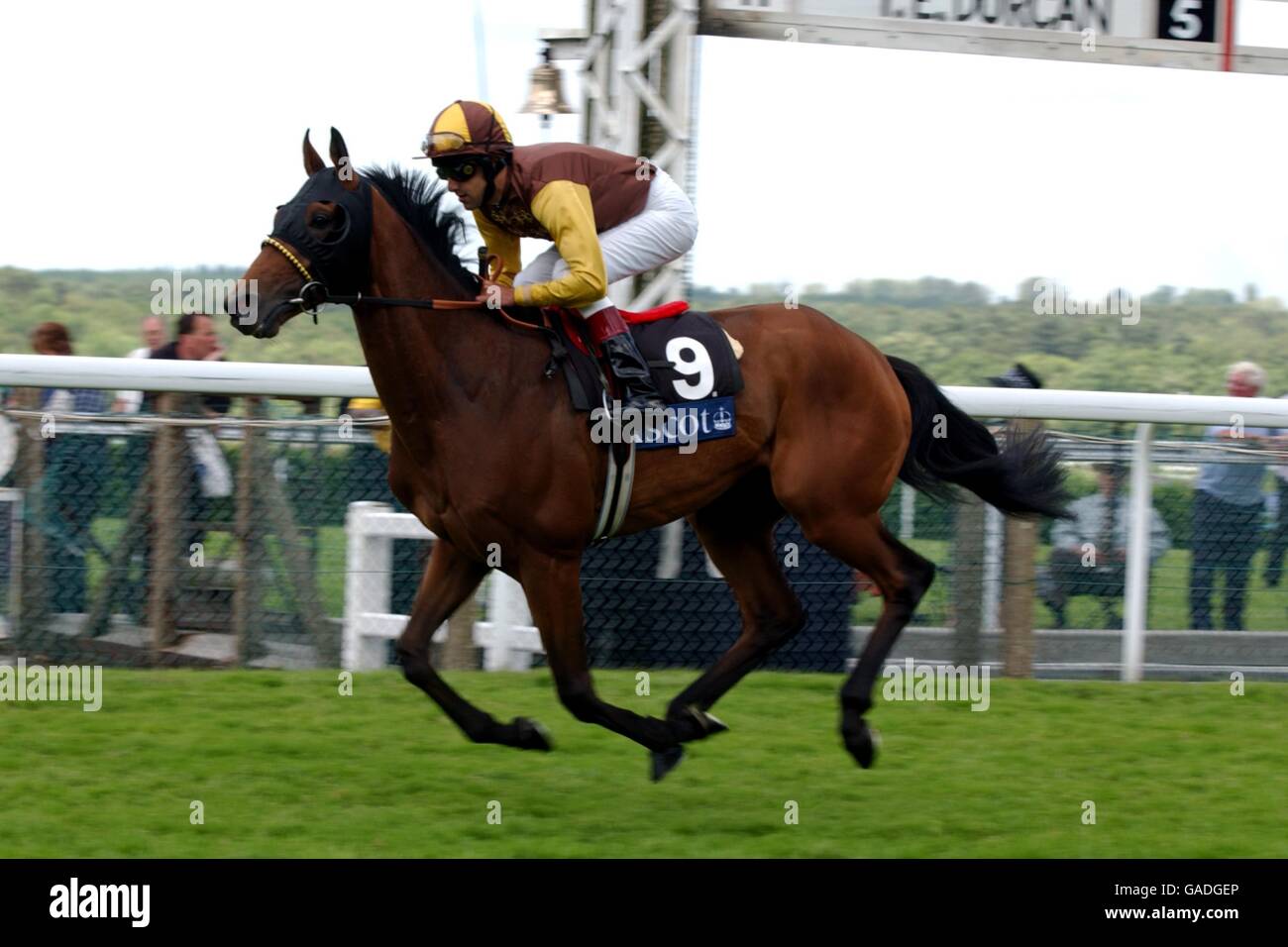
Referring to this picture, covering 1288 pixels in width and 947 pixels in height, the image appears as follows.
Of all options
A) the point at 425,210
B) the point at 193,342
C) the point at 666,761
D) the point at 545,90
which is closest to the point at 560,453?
the point at 425,210

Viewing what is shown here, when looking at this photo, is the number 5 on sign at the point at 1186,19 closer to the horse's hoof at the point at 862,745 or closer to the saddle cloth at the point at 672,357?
the saddle cloth at the point at 672,357

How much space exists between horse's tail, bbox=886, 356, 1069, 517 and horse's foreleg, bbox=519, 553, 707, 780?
1.27 meters

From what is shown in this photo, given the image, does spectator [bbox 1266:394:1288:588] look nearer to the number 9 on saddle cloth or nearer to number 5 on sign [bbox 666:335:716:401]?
the number 9 on saddle cloth

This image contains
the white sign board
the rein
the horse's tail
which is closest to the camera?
the rein

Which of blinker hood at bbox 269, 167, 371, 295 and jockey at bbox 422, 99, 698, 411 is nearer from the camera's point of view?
blinker hood at bbox 269, 167, 371, 295

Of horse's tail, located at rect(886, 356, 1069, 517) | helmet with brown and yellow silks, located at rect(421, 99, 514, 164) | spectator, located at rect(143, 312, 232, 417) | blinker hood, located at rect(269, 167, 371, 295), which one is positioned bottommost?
horse's tail, located at rect(886, 356, 1069, 517)

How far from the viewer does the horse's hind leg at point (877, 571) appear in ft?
15.4

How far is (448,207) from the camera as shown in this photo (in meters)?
4.46

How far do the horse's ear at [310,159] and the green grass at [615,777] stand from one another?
160cm

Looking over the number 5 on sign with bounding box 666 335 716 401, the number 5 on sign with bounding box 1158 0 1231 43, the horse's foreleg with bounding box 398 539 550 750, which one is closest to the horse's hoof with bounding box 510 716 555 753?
the horse's foreleg with bounding box 398 539 550 750

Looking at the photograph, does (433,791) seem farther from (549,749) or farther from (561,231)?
(561,231)

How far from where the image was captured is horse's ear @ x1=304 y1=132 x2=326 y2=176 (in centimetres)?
420

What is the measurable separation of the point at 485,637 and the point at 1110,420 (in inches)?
95.8

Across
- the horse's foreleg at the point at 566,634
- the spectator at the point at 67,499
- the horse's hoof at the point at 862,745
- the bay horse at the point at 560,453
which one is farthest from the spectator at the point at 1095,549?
the spectator at the point at 67,499
